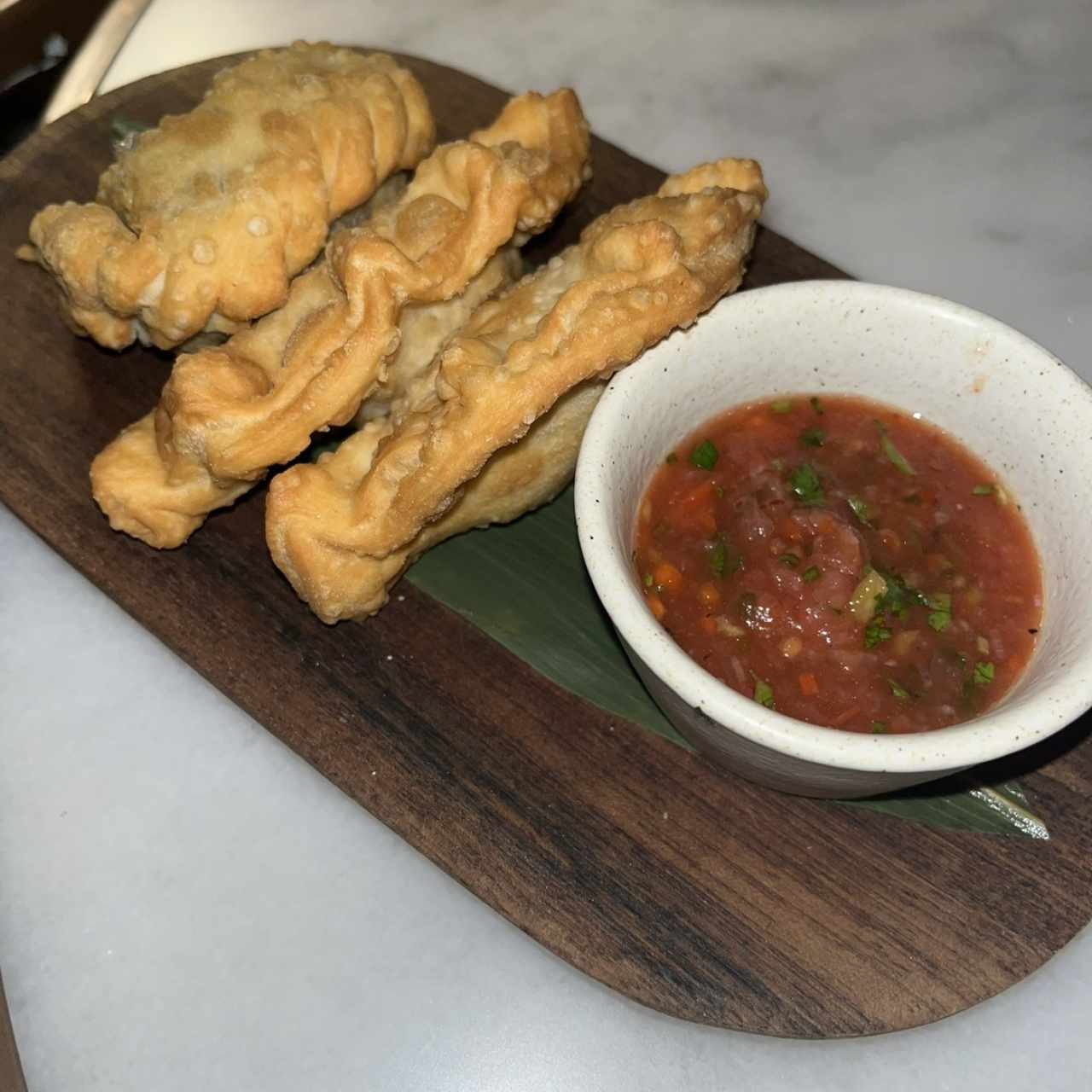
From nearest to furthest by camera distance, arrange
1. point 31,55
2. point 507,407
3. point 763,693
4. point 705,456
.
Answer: point 763,693
point 507,407
point 705,456
point 31,55

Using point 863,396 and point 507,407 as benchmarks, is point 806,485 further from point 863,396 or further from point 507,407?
point 507,407

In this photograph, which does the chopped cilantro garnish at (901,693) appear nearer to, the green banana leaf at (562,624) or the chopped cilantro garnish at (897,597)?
the chopped cilantro garnish at (897,597)

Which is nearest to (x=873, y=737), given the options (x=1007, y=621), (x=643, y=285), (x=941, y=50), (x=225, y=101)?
(x=1007, y=621)

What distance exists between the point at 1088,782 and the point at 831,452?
1007mm

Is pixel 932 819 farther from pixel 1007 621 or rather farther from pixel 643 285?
pixel 643 285

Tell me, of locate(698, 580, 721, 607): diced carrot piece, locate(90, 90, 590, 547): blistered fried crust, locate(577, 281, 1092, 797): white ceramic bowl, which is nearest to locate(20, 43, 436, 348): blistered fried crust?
locate(90, 90, 590, 547): blistered fried crust

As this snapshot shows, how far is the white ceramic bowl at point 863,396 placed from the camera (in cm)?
249

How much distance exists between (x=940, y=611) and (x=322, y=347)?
1554 millimetres

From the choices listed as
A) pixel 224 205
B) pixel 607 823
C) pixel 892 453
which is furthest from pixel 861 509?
pixel 224 205

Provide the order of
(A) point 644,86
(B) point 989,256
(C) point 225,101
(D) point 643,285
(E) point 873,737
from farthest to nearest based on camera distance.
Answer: (A) point 644,86
(B) point 989,256
(C) point 225,101
(D) point 643,285
(E) point 873,737

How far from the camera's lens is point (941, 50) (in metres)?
5.10

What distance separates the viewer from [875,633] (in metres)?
2.77

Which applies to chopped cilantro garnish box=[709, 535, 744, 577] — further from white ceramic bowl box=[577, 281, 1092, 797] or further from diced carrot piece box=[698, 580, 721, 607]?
white ceramic bowl box=[577, 281, 1092, 797]

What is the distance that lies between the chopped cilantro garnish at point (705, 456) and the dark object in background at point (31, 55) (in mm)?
2961
